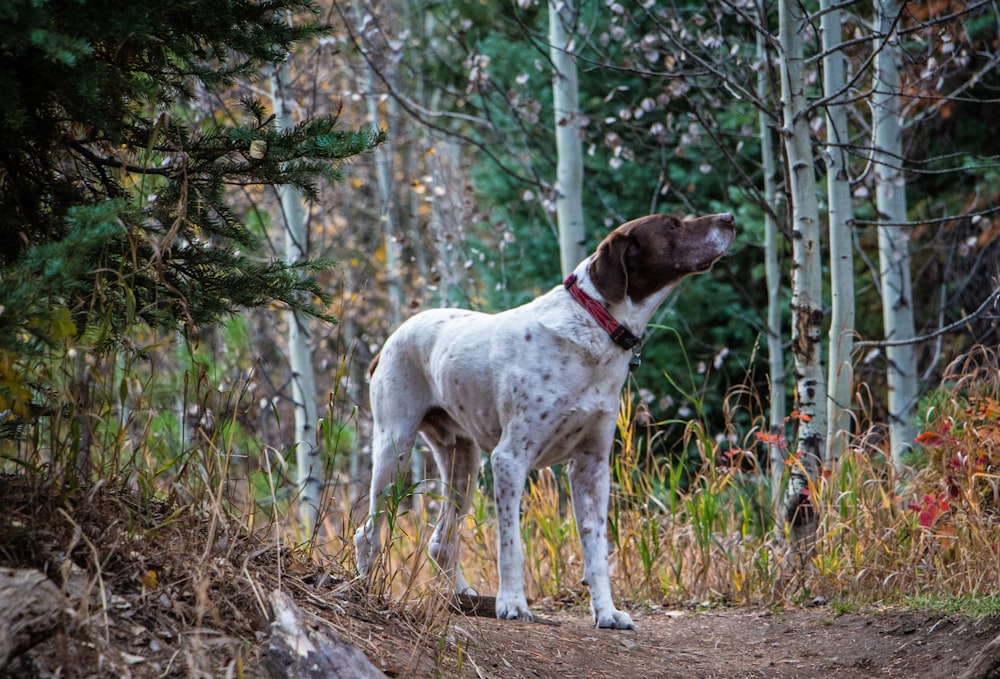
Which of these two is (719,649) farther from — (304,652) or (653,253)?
(304,652)

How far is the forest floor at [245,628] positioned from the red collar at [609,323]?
1.29m

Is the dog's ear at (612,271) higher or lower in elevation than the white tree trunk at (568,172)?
lower

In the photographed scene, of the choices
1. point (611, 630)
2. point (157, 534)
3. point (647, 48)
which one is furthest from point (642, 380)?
point (157, 534)

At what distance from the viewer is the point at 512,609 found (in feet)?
14.2

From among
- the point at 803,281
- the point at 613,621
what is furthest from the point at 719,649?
the point at 803,281

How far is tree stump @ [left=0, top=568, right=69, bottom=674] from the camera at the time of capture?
218 centimetres

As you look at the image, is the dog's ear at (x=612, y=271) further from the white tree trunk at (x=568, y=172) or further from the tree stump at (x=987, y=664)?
the white tree trunk at (x=568, y=172)

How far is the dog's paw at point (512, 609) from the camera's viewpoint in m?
4.30

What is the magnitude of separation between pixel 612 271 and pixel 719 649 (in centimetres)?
177

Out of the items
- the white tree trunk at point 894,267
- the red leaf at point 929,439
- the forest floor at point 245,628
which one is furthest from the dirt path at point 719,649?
the white tree trunk at point 894,267

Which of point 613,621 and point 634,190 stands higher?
point 634,190

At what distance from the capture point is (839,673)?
382 centimetres

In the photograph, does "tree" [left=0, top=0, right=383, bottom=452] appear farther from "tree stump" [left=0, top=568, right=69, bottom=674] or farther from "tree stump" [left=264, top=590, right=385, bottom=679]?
"tree stump" [left=264, top=590, right=385, bottom=679]

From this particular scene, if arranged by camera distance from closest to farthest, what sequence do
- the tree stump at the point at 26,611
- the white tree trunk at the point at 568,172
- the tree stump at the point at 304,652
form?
the tree stump at the point at 26,611, the tree stump at the point at 304,652, the white tree trunk at the point at 568,172
